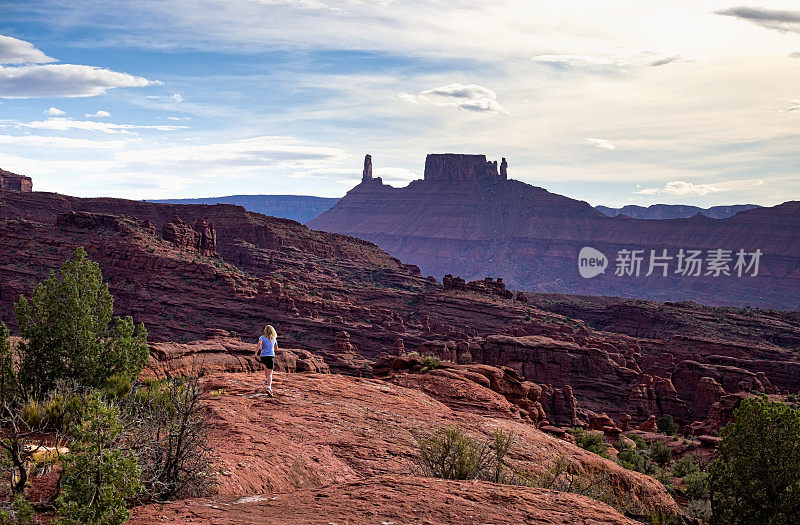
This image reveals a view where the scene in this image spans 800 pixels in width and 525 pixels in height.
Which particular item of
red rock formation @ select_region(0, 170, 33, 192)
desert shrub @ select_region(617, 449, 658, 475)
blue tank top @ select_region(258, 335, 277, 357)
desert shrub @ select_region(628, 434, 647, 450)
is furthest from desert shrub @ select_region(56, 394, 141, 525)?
red rock formation @ select_region(0, 170, 33, 192)

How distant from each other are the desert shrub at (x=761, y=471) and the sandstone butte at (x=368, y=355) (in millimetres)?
1814

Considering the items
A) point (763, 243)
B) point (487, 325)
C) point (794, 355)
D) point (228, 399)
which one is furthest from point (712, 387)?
point (763, 243)

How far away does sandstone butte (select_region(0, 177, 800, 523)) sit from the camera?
342 inches

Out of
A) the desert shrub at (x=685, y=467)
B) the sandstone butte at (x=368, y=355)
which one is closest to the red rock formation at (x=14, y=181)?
the sandstone butte at (x=368, y=355)

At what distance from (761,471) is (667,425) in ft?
123

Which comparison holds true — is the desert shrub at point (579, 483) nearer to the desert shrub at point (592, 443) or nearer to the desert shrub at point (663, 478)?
the desert shrub at point (663, 478)

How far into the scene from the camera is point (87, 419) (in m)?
8.13

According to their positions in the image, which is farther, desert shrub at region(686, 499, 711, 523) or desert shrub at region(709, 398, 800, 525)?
desert shrub at region(686, 499, 711, 523)

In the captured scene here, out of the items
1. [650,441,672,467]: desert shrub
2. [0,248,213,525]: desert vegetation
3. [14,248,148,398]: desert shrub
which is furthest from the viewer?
[650,441,672,467]: desert shrub

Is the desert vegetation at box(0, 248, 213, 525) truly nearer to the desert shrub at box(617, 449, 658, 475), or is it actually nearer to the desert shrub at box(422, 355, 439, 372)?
the desert shrub at box(422, 355, 439, 372)

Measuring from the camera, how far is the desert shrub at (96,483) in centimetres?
570

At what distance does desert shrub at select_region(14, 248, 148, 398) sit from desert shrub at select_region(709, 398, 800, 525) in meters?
12.2

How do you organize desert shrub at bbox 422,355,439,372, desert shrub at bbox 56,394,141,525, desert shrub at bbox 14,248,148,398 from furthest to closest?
desert shrub at bbox 422,355,439,372, desert shrub at bbox 14,248,148,398, desert shrub at bbox 56,394,141,525

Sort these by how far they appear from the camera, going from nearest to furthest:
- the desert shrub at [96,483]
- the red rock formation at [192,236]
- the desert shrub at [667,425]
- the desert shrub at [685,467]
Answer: the desert shrub at [96,483] → the desert shrub at [685,467] → the desert shrub at [667,425] → the red rock formation at [192,236]
